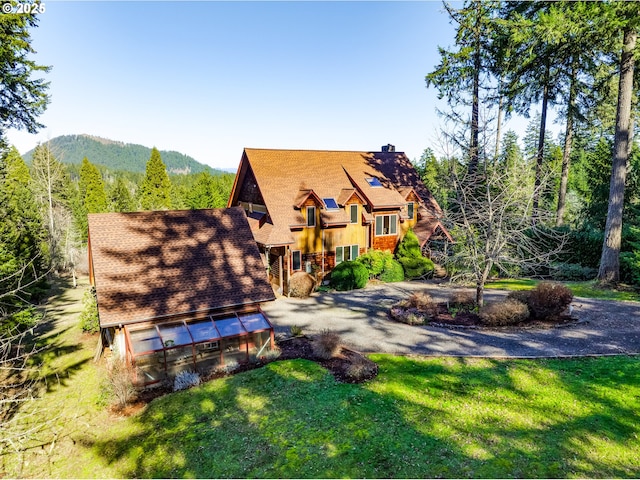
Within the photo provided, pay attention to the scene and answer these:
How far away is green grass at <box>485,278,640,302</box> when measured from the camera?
1975 cm

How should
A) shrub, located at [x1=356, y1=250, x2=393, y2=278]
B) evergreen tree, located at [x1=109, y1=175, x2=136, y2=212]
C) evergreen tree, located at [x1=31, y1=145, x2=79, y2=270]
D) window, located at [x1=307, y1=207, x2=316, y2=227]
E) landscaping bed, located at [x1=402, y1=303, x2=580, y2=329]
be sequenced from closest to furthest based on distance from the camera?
1. landscaping bed, located at [x1=402, y1=303, x2=580, y2=329]
2. window, located at [x1=307, y1=207, x2=316, y2=227]
3. shrub, located at [x1=356, y1=250, x2=393, y2=278]
4. evergreen tree, located at [x1=31, y1=145, x2=79, y2=270]
5. evergreen tree, located at [x1=109, y1=175, x2=136, y2=212]

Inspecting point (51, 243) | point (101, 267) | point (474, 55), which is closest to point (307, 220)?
point (101, 267)

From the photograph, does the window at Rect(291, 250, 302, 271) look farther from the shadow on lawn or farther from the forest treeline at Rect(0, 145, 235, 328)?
the forest treeline at Rect(0, 145, 235, 328)

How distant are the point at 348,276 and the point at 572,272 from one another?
51.6ft

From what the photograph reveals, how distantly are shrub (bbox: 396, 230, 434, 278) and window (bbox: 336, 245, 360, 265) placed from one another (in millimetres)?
3623

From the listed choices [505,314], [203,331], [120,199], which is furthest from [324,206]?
[120,199]

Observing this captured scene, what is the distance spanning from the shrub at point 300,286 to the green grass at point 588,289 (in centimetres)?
1206

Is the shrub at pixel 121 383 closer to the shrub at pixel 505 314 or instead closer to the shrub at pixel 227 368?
the shrub at pixel 227 368

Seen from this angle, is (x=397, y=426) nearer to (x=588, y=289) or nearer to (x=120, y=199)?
(x=588, y=289)

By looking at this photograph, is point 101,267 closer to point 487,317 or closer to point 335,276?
point 335,276

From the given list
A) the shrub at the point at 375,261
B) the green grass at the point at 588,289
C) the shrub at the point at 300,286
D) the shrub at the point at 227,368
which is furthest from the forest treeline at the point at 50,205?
the green grass at the point at 588,289

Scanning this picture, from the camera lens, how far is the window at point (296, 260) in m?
26.5

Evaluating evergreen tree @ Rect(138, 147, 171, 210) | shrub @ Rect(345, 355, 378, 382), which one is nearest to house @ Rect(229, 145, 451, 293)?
shrub @ Rect(345, 355, 378, 382)

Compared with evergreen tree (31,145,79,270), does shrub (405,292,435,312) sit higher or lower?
lower
